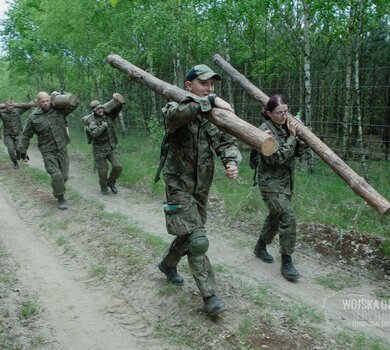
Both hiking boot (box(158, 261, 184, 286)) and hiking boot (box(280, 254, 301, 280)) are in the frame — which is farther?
hiking boot (box(280, 254, 301, 280))

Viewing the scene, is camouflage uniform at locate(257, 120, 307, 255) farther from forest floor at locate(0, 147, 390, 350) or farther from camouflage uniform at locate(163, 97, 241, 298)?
camouflage uniform at locate(163, 97, 241, 298)

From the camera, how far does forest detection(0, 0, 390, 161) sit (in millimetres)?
9016

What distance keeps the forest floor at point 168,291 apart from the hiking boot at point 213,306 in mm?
115

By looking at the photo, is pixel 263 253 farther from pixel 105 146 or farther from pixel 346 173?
pixel 105 146

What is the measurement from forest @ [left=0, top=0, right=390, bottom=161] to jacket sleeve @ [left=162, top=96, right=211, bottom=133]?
5151mm

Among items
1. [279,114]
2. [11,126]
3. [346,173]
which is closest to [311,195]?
[346,173]

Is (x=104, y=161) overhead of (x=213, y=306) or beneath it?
overhead

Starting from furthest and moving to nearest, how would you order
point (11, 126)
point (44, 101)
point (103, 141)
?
point (11, 126) < point (103, 141) < point (44, 101)

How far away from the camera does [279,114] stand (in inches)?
187

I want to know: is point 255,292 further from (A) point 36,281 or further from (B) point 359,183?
(A) point 36,281

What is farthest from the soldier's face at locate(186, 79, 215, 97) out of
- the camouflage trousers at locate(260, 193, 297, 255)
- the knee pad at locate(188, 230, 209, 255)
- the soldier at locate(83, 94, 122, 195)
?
the soldier at locate(83, 94, 122, 195)

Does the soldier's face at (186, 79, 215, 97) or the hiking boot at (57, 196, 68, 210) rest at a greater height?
the soldier's face at (186, 79, 215, 97)

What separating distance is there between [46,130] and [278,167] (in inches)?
208

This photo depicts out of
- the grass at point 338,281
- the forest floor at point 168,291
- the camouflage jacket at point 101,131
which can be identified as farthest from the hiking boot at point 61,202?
the grass at point 338,281
